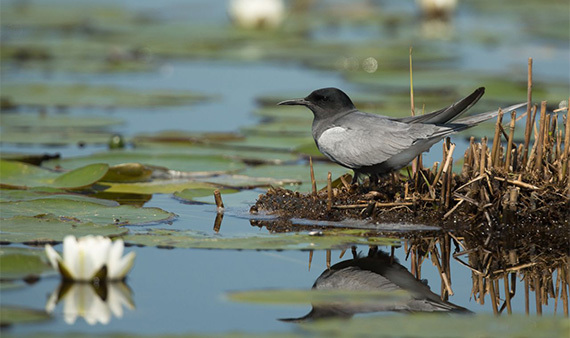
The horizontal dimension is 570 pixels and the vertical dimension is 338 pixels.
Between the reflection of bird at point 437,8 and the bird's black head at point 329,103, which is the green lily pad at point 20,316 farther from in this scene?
the reflection of bird at point 437,8

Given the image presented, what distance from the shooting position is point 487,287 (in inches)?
177

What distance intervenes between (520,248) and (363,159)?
111 cm

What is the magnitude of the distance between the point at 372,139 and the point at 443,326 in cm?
222

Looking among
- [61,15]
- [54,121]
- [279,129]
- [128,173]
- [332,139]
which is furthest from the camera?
[61,15]

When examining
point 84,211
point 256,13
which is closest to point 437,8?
point 256,13

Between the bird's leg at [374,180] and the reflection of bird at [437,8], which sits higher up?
the reflection of bird at [437,8]

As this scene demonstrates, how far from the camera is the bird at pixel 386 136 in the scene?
17.9ft

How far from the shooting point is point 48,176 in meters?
6.74

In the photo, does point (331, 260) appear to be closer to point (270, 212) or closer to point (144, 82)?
point (270, 212)

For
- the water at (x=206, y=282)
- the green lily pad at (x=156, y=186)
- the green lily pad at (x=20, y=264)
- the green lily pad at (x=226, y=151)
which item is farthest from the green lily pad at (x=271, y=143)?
the green lily pad at (x=20, y=264)

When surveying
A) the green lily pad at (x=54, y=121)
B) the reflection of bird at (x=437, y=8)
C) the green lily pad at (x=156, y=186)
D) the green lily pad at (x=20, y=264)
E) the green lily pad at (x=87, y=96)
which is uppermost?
the reflection of bird at (x=437, y=8)

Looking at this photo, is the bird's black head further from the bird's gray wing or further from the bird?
the bird's gray wing

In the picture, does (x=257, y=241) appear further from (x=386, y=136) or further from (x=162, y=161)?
(x=162, y=161)

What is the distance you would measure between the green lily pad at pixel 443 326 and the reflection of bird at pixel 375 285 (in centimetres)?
26
